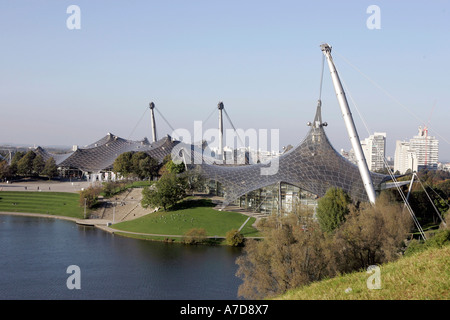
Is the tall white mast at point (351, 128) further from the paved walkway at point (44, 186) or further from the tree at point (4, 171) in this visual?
the tree at point (4, 171)

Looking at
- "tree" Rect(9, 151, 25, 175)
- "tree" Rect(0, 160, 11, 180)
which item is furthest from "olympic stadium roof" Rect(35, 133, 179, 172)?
"tree" Rect(0, 160, 11, 180)

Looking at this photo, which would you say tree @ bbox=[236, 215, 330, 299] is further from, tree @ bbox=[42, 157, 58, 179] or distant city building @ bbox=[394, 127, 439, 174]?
distant city building @ bbox=[394, 127, 439, 174]

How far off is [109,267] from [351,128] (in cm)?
1466

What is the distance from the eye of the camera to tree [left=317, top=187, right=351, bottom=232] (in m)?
28.2

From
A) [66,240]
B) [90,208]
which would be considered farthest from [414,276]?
[90,208]

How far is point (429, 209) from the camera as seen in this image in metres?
38.8

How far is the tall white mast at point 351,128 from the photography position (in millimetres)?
24672

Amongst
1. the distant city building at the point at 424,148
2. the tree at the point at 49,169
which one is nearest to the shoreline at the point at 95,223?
the tree at the point at 49,169

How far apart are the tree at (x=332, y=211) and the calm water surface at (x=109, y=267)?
569 centimetres

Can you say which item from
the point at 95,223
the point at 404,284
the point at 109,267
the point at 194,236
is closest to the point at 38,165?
the point at 95,223

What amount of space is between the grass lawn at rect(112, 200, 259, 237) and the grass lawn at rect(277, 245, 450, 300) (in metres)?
22.2

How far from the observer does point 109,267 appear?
942 inches

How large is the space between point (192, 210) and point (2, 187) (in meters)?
26.6
